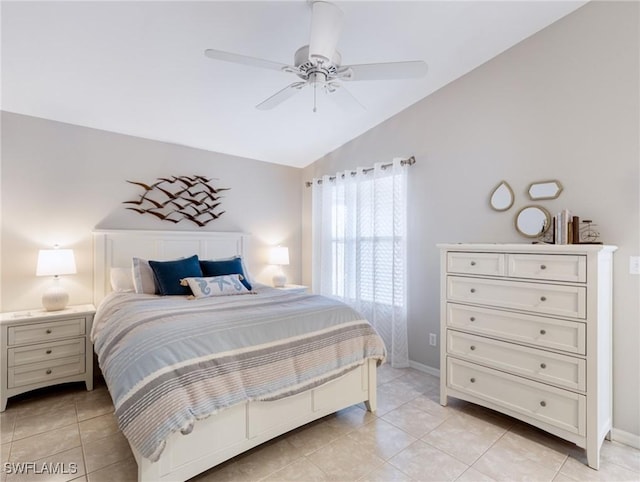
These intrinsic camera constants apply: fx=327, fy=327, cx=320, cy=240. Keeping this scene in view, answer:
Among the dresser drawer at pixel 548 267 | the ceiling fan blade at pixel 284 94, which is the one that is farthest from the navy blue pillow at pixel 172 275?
the dresser drawer at pixel 548 267

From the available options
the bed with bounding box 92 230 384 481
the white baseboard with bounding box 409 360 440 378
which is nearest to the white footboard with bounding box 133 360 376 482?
the bed with bounding box 92 230 384 481

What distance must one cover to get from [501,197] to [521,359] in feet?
4.24

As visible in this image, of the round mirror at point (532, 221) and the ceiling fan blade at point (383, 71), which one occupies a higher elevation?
the ceiling fan blade at point (383, 71)

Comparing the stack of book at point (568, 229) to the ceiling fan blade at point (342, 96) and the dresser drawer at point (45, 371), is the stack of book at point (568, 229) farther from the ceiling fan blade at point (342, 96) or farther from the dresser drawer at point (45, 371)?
the dresser drawer at point (45, 371)

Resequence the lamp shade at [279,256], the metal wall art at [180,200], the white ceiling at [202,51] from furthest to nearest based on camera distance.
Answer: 1. the lamp shade at [279,256]
2. the metal wall art at [180,200]
3. the white ceiling at [202,51]

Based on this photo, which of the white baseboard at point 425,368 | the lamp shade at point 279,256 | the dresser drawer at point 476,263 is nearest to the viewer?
the dresser drawer at point 476,263

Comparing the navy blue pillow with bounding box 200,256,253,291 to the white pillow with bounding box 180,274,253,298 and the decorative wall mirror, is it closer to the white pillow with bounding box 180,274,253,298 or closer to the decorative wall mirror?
the white pillow with bounding box 180,274,253,298

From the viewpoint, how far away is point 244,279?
10.8ft

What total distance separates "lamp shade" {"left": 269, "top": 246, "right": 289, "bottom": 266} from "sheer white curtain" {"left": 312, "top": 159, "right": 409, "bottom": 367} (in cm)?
43

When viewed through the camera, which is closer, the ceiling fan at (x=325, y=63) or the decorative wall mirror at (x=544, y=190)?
the ceiling fan at (x=325, y=63)

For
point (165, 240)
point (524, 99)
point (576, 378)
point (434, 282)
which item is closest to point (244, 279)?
point (165, 240)

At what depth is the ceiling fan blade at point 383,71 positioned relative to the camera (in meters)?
1.95

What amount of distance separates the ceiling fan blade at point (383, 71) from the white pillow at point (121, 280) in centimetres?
266

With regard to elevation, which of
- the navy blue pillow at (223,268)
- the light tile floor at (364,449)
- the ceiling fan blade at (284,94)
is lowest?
the light tile floor at (364,449)
